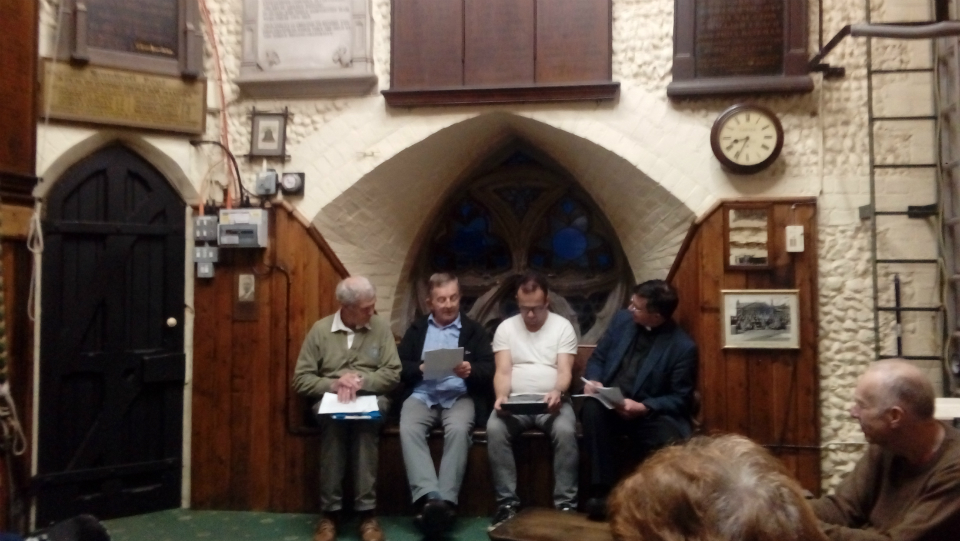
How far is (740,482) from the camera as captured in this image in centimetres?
103

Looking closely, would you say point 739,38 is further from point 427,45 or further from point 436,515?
point 436,515

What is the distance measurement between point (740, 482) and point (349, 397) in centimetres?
258

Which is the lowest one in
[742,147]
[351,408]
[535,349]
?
[351,408]

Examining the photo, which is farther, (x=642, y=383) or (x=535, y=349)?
(x=535, y=349)

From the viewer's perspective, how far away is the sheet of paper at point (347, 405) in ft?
11.1

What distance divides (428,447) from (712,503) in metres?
2.70

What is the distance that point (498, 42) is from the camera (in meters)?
3.89

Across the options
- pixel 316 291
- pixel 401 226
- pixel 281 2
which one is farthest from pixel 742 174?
pixel 281 2

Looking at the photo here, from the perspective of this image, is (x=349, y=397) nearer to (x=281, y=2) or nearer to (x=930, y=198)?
(x=281, y=2)

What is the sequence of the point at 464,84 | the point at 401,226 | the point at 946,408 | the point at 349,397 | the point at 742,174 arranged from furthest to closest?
the point at 401,226
the point at 464,84
the point at 742,174
the point at 349,397
the point at 946,408

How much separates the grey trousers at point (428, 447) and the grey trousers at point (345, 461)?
15 cm

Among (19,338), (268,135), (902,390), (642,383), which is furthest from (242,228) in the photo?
(902,390)

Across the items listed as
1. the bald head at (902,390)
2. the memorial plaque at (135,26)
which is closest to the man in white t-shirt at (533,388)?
the bald head at (902,390)

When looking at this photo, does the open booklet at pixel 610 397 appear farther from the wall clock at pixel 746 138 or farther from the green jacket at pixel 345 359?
the wall clock at pixel 746 138
